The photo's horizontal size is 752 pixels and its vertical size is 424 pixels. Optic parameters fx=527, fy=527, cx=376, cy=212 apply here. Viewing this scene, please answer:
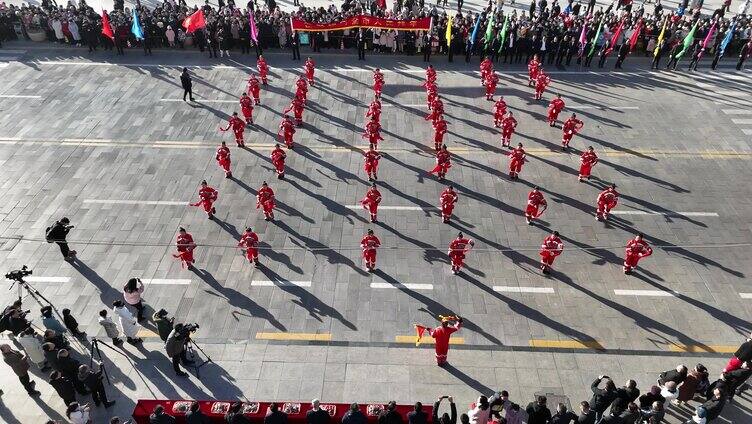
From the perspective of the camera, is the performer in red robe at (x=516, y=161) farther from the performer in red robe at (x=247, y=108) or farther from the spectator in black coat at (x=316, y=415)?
the spectator in black coat at (x=316, y=415)

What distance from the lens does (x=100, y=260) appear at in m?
16.1

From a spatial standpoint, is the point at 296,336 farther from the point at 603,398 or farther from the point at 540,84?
the point at 540,84

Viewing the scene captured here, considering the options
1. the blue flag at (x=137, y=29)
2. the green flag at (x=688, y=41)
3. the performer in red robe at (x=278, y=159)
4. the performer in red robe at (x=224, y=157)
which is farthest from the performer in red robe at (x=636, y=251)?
the blue flag at (x=137, y=29)

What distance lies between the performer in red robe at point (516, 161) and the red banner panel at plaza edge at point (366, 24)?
1181 centimetres

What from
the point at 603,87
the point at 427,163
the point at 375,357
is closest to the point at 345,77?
the point at 427,163

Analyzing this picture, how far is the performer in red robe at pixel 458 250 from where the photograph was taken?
14961mm

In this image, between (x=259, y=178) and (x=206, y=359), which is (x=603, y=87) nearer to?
(x=259, y=178)

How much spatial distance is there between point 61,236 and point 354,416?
37.1 ft

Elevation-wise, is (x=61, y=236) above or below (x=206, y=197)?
below

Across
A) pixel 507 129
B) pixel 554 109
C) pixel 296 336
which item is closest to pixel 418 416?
pixel 296 336

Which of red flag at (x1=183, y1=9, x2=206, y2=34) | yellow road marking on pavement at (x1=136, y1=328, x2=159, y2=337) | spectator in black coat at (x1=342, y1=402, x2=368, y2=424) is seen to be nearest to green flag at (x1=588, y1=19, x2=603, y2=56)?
red flag at (x1=183, y1=9, x2=206, y2=34)

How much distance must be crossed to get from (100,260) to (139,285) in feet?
11.1

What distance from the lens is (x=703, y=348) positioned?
13.5 m

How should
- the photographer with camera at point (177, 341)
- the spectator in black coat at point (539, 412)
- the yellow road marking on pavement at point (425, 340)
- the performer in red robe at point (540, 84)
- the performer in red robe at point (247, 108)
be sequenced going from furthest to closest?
the performer in red robe at point (540, 84) → the performer in red robe at point (247, 108) → the yellow road marking on pavement at point (425, 340) → the photographer with camera at point (177, 341) → the spectator in black coat at point (539, 412)
